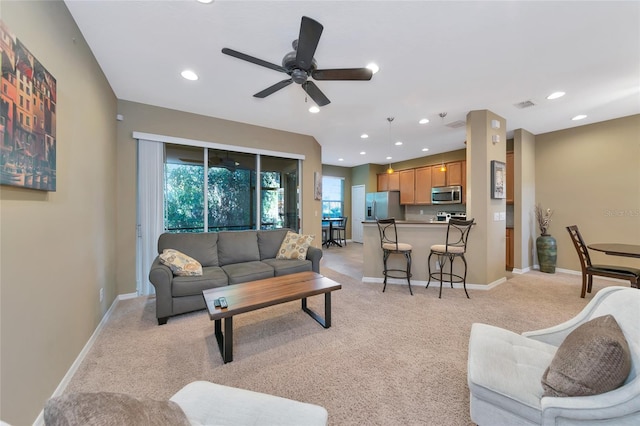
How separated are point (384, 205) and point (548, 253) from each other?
3.71 metres

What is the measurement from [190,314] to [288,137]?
3.46 m

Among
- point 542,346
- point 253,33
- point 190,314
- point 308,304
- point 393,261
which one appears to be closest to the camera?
point 542,346

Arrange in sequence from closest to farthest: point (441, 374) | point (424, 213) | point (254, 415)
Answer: point (254, 415), point (441, 374), point (424, 213)

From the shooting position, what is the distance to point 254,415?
38.3 inches

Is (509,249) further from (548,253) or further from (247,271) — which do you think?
(247,271)

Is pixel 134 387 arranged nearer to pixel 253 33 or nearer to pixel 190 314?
pixel 190 314

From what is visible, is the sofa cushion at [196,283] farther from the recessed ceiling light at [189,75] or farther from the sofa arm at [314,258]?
the recessed ceiling light at [189,75]

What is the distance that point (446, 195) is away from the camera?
6.04 m

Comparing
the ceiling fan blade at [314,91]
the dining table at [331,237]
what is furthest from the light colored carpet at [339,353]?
the dining table at [331,237]

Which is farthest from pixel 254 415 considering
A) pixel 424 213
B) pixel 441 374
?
pixel 424 213

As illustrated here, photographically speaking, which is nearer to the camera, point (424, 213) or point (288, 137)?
point (288, 137)

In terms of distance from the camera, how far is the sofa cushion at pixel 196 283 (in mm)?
2660

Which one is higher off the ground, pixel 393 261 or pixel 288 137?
pixel 288 137

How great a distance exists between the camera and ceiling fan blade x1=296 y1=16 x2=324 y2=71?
1588 millimetres
